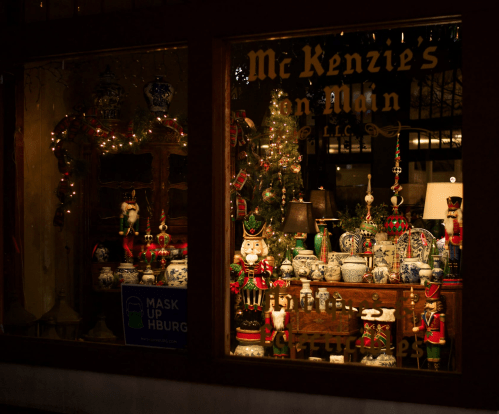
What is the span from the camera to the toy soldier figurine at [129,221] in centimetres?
429

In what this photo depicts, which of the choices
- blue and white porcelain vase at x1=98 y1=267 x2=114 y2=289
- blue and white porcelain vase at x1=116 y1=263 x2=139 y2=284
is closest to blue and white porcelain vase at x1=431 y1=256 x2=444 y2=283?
blue and white porcelain vase at x1=116 y1=263 x2=139 y2=284

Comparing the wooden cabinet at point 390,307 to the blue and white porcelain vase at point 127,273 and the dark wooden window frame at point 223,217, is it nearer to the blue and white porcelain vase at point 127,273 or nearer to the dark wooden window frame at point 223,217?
the dark wooden window frame at point 223,217

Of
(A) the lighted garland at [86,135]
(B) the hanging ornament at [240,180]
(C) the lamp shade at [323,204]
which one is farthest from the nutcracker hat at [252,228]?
(A) the lighted garland at [86,135]

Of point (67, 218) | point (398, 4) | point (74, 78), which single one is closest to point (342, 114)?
point (398, 4)

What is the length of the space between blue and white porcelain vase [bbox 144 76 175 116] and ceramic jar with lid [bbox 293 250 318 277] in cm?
161

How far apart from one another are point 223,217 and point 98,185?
4.74 feet

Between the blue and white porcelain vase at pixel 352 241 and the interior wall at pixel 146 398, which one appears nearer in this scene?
the interior wall at pixel 146 398

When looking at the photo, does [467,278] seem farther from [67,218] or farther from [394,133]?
[67,218]

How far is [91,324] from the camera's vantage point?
383cm

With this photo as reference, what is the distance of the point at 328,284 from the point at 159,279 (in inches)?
48.4

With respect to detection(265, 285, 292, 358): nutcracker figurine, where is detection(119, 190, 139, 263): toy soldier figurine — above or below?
above

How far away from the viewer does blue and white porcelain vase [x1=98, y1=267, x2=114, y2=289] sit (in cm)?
414

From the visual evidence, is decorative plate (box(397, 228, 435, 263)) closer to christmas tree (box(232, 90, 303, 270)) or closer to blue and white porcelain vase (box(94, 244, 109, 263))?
christmas tree (box(232, 90, 303, 270))

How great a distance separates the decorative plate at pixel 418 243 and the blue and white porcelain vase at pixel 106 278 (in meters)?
2.29
